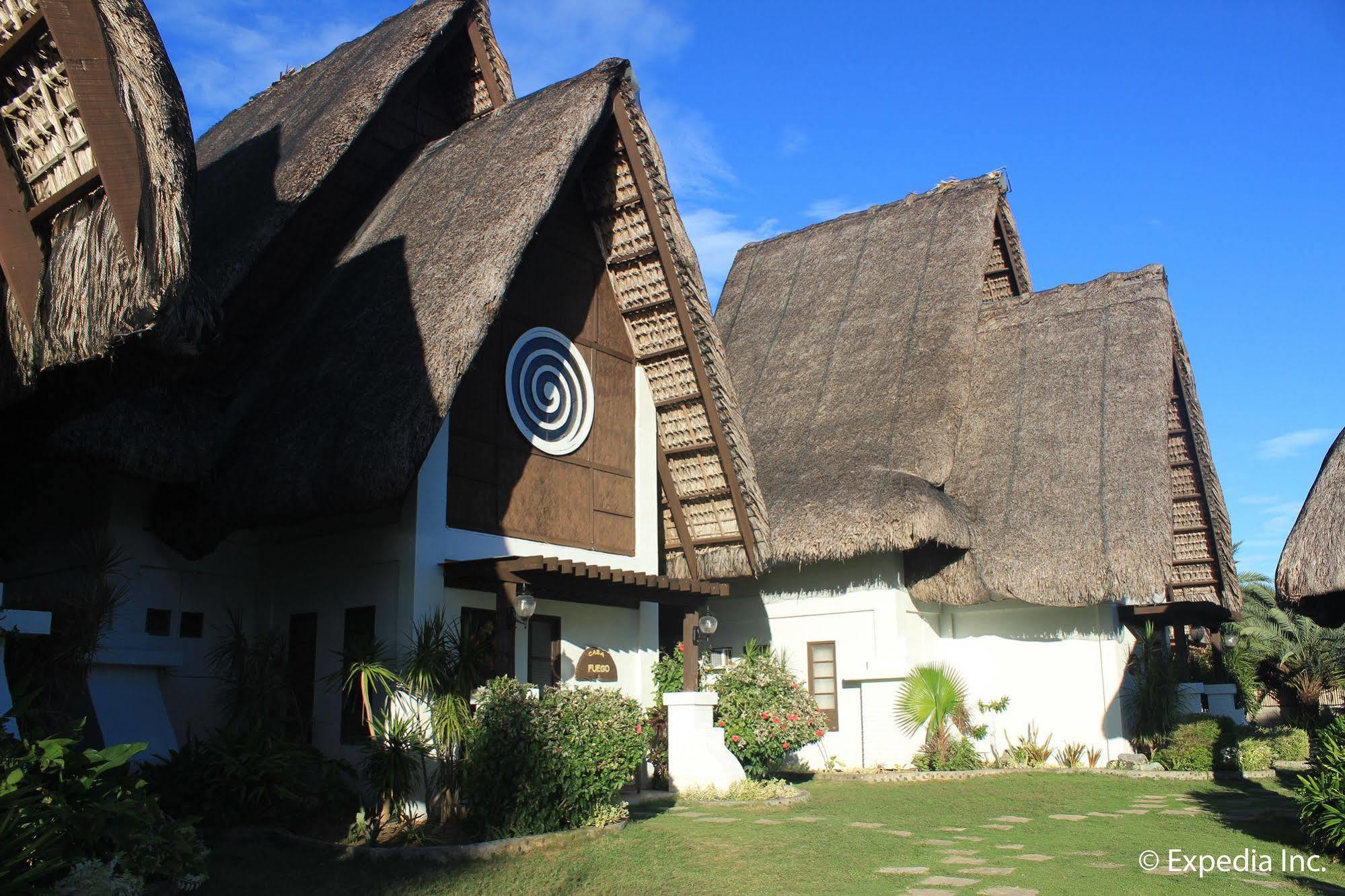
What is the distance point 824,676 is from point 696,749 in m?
4.59

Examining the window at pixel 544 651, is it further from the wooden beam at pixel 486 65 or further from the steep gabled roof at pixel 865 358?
the wooden beam at pixel 486 65

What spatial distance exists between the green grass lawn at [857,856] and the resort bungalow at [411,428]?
9.29 ft

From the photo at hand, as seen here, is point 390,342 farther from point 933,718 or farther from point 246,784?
point 933,718

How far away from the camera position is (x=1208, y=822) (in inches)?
428

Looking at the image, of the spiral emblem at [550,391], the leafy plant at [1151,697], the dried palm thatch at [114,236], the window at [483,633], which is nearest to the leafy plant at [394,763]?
the window at [483,633]

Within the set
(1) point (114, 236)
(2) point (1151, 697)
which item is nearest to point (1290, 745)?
(2) point (1151, 697)

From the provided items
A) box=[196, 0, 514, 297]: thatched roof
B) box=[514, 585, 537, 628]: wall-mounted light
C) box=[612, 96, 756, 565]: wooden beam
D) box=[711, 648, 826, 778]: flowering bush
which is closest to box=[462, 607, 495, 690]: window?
box=[514, 585, 537, 628]: wall-mounted light

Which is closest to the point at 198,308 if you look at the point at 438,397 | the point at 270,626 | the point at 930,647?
the point at 438,397

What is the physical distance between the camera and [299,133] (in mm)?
14805

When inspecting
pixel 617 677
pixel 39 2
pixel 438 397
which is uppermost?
pixel 39 2

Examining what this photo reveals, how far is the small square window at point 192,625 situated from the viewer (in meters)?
12.1

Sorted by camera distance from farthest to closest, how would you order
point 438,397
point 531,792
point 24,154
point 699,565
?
point 699,565, point 438,397, point 531,792, point 24,154

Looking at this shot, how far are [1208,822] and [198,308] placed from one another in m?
10.2

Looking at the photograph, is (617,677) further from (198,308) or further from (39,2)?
(39,2)
